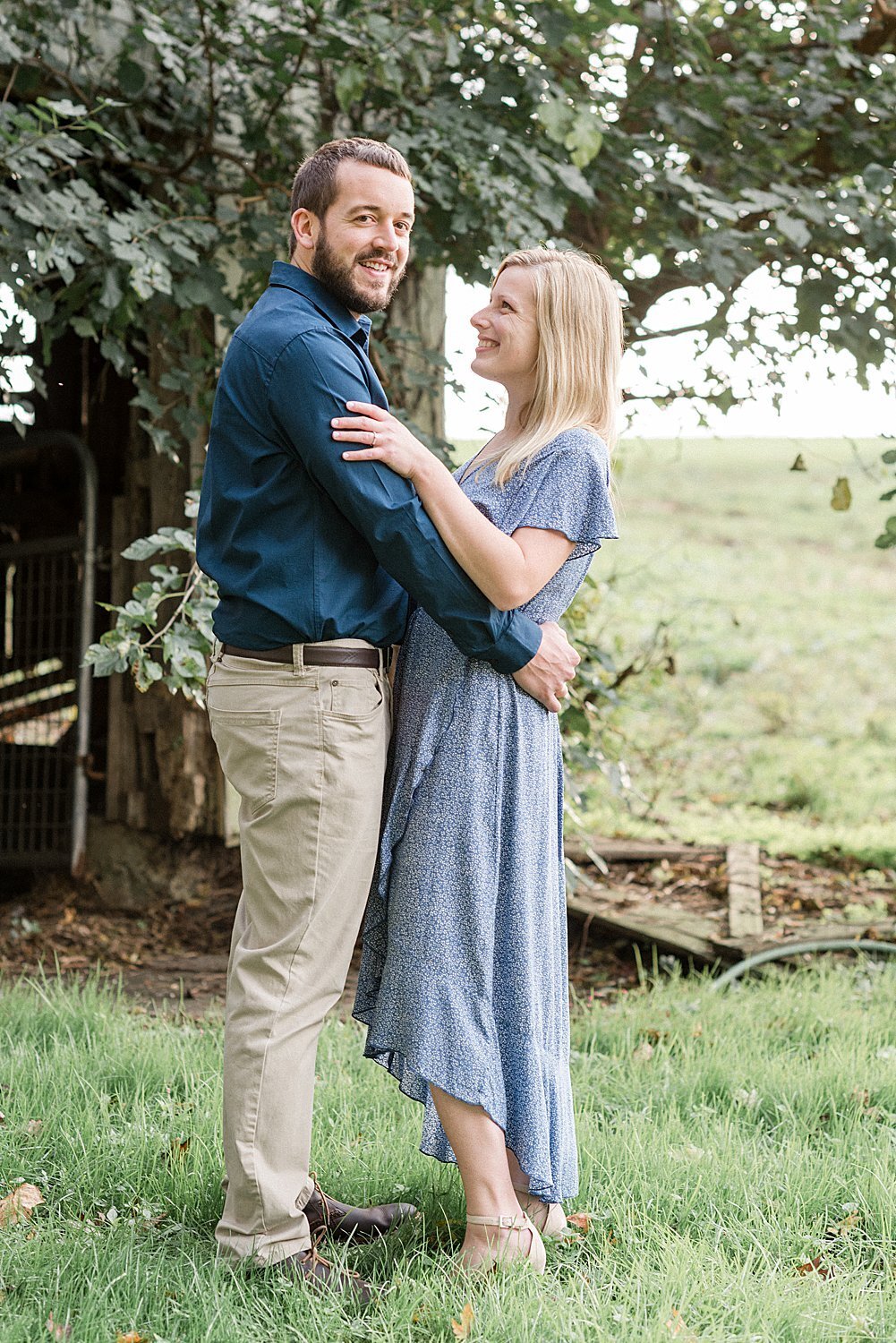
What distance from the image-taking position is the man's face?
2.22 m

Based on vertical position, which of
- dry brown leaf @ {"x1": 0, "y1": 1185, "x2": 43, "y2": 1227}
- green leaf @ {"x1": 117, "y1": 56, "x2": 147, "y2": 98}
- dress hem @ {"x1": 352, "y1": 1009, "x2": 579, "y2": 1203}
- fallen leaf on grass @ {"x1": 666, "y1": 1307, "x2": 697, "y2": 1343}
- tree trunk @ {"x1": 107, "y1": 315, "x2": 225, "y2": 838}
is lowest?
dry brown leaf @ {"x1": 0, "y1": 1185, "x2": 43, "y2": 1227}

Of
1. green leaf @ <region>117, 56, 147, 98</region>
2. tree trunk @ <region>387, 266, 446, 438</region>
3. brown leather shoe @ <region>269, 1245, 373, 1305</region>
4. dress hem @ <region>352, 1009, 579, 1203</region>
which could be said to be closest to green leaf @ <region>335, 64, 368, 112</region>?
green leaf @ <region>117, 56, 147, 98</region>

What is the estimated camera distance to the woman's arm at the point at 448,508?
212 cm

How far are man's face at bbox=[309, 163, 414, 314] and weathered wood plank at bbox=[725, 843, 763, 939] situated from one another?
3.19 m

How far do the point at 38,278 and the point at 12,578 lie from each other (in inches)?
105

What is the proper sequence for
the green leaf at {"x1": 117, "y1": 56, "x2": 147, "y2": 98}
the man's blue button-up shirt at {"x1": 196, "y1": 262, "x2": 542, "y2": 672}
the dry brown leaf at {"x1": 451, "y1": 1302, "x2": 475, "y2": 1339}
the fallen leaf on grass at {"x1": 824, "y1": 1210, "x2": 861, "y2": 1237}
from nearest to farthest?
the dry brown leaf at {"x1": 451, "y1": 1302, "x2": 475, "y2": 1339}, the man's blue button-up shirt at {"x1": 196, "y1": 262, "x2": 542, "y2": 672}, the fallen leaf on grass at {"x1": 824, "y1": 1210, "x2": 861, "y2": 1237}, the green leaf at {"x1": 117, "y1": 56, "x2": 147, "y2": 98}

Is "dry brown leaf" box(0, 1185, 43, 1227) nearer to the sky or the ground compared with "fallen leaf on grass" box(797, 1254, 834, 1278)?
nearer to the sky

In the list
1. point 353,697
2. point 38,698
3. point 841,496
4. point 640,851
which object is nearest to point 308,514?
point 353,697

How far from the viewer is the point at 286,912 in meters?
2.24

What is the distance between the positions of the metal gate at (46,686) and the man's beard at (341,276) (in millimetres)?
3428

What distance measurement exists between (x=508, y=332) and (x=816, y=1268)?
1799 millimetres

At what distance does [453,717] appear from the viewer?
2330 millimetres

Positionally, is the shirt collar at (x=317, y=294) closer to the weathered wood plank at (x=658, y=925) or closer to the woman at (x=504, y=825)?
the woman at (x=504, y=825)

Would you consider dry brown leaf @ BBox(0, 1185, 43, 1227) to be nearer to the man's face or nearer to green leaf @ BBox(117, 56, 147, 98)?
the man's face
